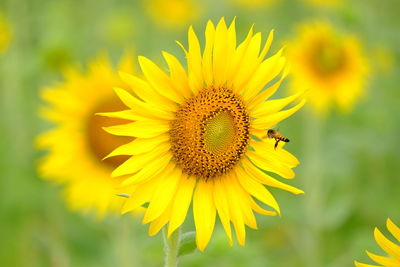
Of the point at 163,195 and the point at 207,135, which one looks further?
the point at 207,135

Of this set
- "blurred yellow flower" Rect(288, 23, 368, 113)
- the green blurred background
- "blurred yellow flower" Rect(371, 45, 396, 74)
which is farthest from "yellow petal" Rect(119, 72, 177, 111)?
"blurred yellow flower" Rect(371, 45, 396, 74)

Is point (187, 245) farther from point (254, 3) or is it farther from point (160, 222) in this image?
point (254, 3)

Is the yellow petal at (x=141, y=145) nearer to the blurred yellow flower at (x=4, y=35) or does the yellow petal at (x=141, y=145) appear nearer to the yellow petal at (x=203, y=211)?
the yellow petal at (x=203, y=211)

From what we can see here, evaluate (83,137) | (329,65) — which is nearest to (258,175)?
(83,137)

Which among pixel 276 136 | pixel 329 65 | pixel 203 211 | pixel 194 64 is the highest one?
pixel 329 65

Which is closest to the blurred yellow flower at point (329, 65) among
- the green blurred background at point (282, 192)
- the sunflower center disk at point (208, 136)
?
the green blurred background at point (282, 192)

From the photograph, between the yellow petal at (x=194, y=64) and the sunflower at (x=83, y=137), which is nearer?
the yellow petal at (x=194, y=64)
